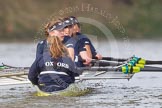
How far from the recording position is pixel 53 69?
14102 millimetres

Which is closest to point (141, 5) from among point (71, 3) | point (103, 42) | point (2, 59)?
point (71, 3)

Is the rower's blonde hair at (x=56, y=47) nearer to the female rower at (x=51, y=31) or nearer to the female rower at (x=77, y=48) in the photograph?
the female rower at (x=51, y=31)

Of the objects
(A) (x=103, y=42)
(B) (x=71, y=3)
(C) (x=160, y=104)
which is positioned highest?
(B) (x=71, y=3)

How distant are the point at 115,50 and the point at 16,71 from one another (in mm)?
12583

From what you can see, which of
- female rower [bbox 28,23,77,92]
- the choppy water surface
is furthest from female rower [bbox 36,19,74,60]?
the choppy water surface

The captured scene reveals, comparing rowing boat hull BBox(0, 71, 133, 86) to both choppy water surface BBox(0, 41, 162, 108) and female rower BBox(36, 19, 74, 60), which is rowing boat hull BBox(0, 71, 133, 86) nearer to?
choppy water surface BBox(0, 41, 162, 108)

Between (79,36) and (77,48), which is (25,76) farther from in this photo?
(79,36)

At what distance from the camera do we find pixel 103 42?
32062mm

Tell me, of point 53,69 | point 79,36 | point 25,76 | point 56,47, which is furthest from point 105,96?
point 25,76

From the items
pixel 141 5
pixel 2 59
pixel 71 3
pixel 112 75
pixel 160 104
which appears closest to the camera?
pixel 160 104

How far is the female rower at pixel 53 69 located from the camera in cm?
1386

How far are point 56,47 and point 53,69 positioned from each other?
0.53 meters

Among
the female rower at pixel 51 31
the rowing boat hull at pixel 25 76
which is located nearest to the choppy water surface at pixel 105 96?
the rowing boat hull at pixel 25 76

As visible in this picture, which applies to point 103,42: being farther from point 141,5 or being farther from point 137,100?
point 137,100
